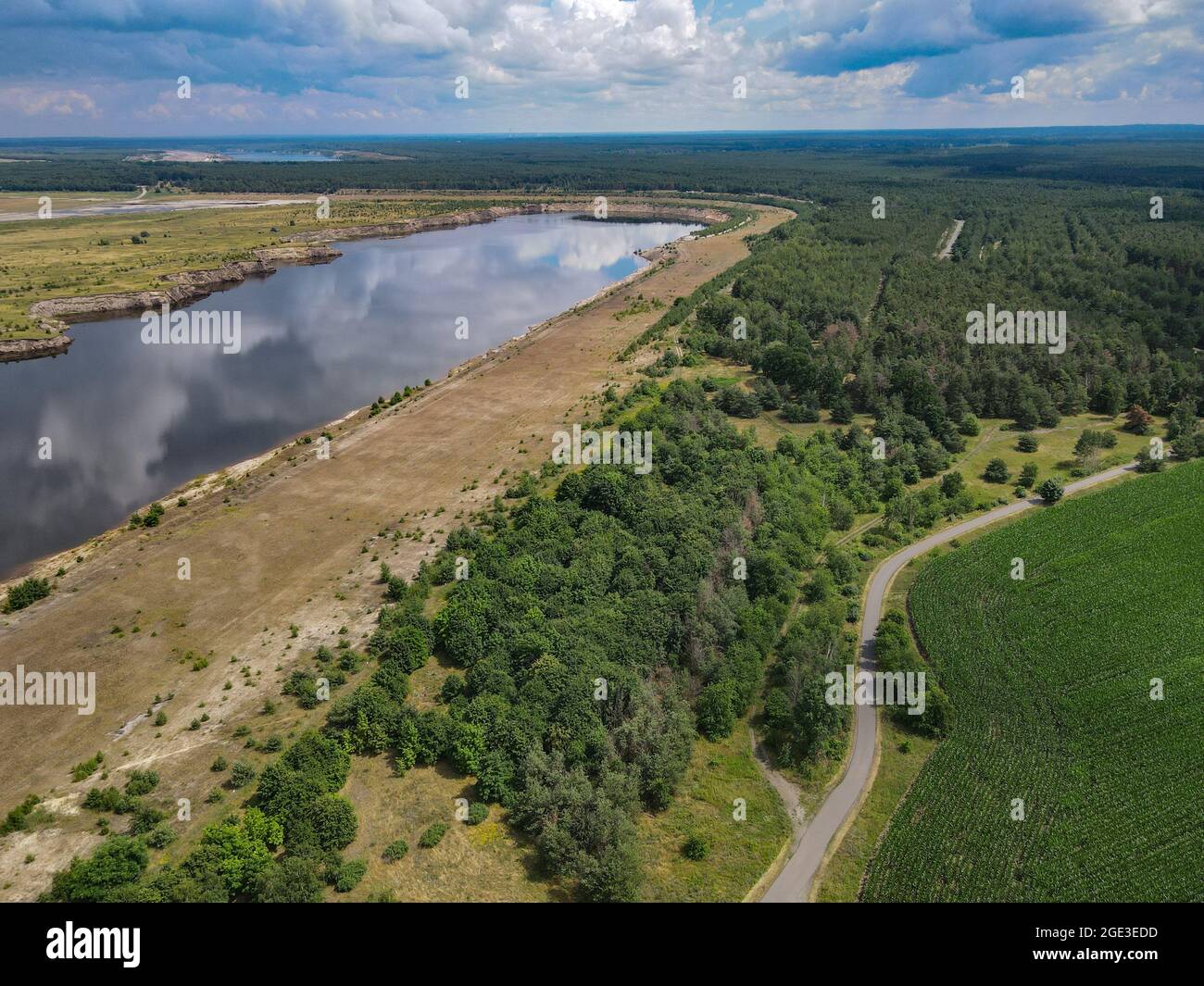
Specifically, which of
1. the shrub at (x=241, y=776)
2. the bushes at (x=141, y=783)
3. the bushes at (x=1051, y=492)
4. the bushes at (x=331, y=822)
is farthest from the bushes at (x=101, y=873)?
the bushes at (x=1051, y=492)

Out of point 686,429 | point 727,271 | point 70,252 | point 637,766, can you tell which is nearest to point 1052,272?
point 727,271

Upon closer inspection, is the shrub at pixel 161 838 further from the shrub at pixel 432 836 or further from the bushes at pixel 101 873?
the shrub at pixel 432 836

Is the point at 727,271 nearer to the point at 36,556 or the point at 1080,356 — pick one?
the point at 1080,356

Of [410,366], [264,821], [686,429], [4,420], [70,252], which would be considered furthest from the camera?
[70,252]

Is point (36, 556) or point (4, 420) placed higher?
point (4, 420)

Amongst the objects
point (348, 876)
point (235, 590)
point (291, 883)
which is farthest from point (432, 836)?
point (235, 590)

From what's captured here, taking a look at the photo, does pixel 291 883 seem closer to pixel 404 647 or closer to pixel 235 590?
pixel 404 647

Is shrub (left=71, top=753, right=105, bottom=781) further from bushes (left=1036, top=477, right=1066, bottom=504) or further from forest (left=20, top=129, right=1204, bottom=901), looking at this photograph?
bushes (left=1036, top=477, right=1066, bottom=504)
